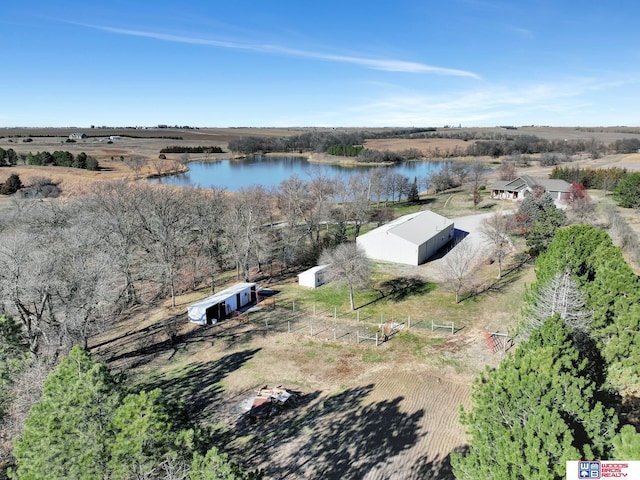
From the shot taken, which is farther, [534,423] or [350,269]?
[350,269]

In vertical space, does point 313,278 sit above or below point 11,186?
below

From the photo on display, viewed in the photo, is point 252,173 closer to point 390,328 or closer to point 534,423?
point 390,328

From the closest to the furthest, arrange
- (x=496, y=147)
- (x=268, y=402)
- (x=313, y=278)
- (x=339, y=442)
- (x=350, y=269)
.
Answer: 1. (x=339, y=442)
2. (x=268, y=402)
3. (x=350, y=269)
4. (x=313, y=278)
5. (x=496, y=147)

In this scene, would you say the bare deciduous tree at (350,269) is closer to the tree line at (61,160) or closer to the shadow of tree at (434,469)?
the shadow of tree at (434,469)

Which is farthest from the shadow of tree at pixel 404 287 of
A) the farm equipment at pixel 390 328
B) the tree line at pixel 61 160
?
the tree line at pixel 61 160

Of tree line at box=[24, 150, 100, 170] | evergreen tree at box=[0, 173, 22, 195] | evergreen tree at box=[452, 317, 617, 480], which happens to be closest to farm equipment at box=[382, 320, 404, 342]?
evergreen tree at box=[452, 317, 617, 480]

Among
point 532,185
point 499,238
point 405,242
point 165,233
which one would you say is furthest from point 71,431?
point 532,185

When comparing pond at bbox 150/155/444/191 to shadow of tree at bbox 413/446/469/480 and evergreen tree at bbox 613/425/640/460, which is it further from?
evergreen tree at bbox 613/425/640/460
